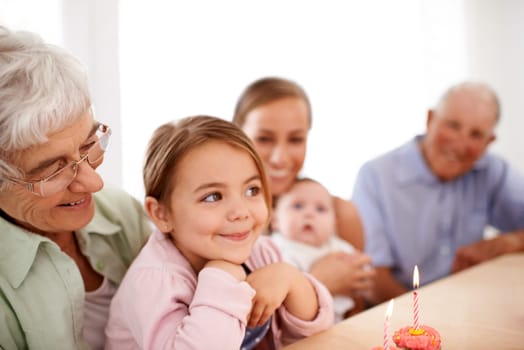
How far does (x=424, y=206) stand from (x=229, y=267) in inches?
64.7

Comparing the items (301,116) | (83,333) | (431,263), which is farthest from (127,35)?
(431,263)

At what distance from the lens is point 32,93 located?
1063 mm

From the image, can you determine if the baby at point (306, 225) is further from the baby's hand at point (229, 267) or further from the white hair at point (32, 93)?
the white hair at point (32, 93)

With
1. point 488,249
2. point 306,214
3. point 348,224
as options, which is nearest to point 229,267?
point 306,214

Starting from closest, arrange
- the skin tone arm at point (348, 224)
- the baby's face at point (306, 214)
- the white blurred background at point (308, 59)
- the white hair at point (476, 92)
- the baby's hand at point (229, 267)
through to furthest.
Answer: the baby's hand at point (229, 267)
the white blurred background at point (308, 59)
the baby's face at point (306, 214)
the skin tone arm at point (348, 224)
the white hair at point (476, 92)

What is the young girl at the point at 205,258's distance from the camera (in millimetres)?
1071

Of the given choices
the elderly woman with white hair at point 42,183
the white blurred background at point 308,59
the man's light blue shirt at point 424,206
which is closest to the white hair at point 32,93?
the elderly woman with white hair at point 42,183

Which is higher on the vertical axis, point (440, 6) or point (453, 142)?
point (440, 6)

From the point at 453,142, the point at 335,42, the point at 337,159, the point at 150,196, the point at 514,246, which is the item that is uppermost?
the point at 335,42

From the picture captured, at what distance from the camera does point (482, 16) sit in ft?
11.2

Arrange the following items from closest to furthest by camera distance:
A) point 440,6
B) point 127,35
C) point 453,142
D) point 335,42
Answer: point 127,35, point 453,142, point 335,42, point 440,6

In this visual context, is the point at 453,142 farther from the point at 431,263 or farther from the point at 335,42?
the point at 335,42

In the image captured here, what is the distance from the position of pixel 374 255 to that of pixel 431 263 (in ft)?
0.98

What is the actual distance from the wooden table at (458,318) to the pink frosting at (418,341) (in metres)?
0.13
